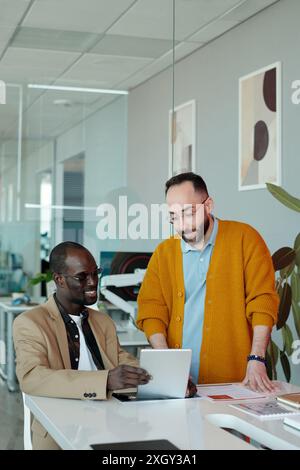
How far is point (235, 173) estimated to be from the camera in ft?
15.7

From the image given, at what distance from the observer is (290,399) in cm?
251

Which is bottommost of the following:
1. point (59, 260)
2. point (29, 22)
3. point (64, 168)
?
point (59, 260)

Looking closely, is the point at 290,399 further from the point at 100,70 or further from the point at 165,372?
the point at 100,70

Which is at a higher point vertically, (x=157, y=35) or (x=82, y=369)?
(x=157, y=35)

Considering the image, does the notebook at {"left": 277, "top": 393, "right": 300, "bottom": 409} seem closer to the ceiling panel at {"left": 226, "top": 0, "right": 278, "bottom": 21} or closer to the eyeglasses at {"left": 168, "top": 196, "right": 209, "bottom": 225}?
the eyeglasses at {"left": 168, "top": 196, "right": 209, "bottom": 225}

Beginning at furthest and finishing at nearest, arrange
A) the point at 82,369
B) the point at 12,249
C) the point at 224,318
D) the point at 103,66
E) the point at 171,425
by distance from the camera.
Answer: the point at 103,66 → the point at 12,249 → the point at 224,318 → the point at 82,369 → the point at 171,425

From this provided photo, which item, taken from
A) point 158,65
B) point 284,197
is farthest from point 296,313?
point 158,65

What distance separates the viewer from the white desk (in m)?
2.04

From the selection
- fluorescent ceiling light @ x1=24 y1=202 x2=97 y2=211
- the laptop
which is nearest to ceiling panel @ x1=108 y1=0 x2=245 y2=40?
fluorescent ceiling light @ x1=24 y1=202 x2=97 y2=211

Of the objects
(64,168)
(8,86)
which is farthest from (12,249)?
(8,86)

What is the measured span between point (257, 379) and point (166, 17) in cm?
266

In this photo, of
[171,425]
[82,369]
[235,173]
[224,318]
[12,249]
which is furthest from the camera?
[235,173]

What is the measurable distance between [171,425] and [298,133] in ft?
8.81

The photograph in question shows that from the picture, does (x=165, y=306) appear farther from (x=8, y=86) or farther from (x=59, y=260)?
(x=8, y=86)
